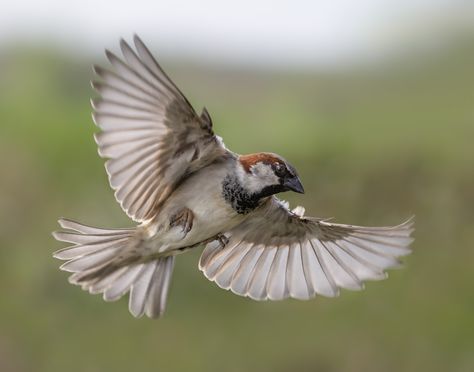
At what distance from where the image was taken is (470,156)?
25.5ft

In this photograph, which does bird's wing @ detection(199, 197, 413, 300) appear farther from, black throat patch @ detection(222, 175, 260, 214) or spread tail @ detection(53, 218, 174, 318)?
black throat patch @ detection(222, 175, 260, 214)

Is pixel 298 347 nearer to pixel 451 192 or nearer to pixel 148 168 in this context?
pixel 451 192

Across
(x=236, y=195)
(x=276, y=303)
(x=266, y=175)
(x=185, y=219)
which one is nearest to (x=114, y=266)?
(x=185, y=219)

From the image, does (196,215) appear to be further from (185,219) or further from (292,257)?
(292,257)

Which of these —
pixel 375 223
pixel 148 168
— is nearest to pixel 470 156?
pixel 375 223

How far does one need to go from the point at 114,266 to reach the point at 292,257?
2.42ft

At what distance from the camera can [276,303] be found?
7141 millimetres

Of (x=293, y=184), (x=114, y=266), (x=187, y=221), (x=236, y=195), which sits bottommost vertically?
(x=114, y=266)

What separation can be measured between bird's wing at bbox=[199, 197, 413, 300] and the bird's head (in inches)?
16.5

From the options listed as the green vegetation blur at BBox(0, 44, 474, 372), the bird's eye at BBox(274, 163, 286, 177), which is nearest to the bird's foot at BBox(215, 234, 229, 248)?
the bird's eye at BBox(274, 163, 286, 177)

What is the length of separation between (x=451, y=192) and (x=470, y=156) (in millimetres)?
333

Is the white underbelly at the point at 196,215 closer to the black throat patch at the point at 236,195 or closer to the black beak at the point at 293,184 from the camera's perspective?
the black throat patch at the point at 236,195

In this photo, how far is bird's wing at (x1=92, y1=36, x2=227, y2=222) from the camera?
3688 mm

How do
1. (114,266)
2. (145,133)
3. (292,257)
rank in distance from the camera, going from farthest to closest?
1. (292,257)
2. (114,266)
3. (145,133)
